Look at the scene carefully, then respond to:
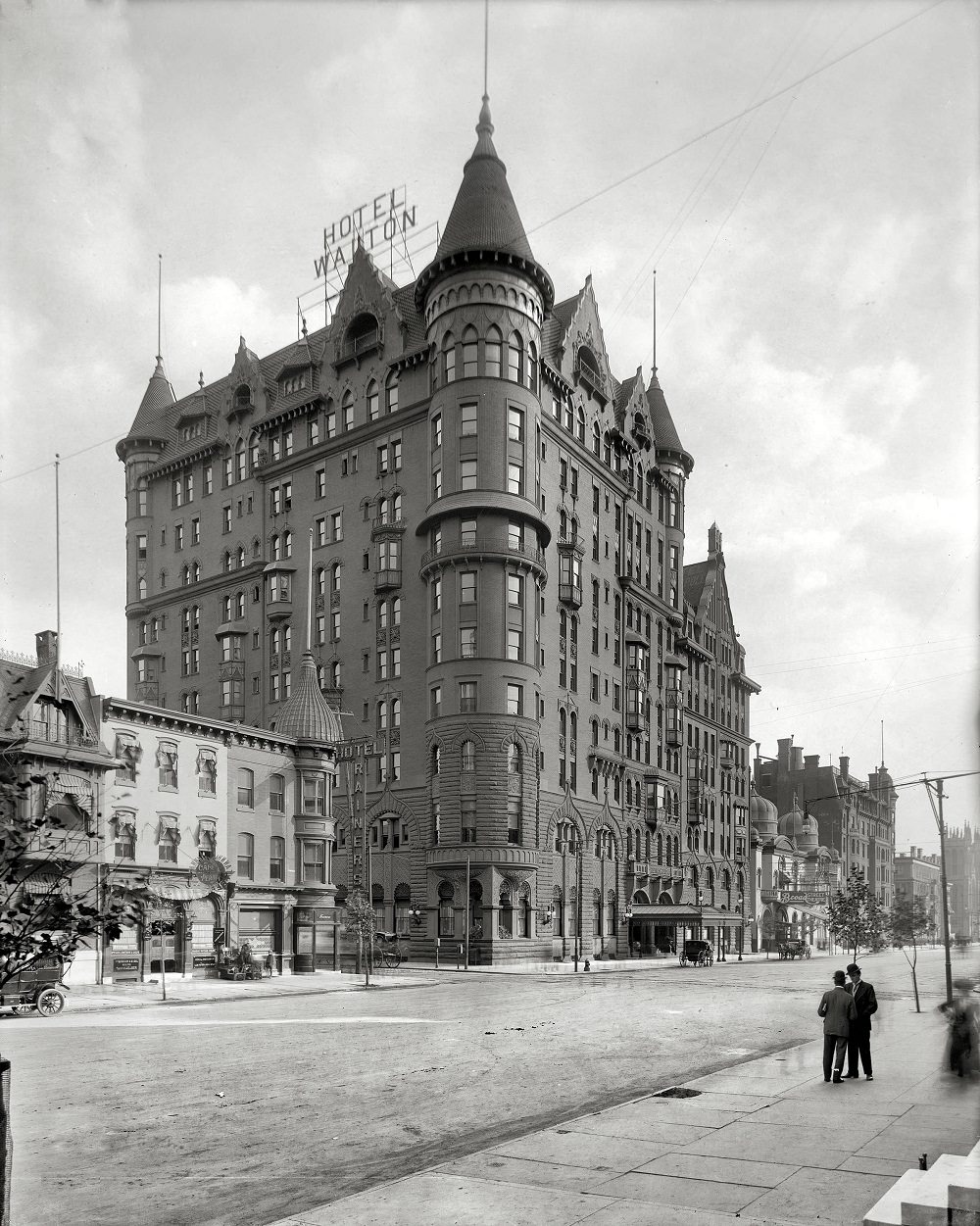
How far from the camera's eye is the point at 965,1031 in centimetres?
586

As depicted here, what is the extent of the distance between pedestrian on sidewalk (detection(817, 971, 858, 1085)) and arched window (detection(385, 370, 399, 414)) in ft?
211

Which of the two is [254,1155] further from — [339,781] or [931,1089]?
[339,781]

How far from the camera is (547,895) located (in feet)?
236

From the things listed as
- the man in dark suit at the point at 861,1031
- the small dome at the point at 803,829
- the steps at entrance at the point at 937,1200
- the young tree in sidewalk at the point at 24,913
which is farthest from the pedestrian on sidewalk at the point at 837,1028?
the small dome at the point at 803,829

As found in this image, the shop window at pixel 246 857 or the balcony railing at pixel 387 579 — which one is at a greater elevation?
the balcony railing at pixel 387 579

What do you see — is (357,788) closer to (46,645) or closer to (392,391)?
(392,391)

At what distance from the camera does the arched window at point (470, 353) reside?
7162 centimetres

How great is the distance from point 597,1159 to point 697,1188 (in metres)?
1.65

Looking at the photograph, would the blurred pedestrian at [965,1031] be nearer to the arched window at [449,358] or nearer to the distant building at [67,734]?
the distant building at [67,734]

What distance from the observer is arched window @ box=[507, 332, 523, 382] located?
72.3 m

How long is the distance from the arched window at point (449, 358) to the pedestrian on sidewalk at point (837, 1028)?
5746cm

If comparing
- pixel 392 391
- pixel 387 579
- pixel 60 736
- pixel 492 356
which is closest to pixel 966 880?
pixel 60 736

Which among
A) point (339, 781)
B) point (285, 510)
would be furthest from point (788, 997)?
point (285, 510)

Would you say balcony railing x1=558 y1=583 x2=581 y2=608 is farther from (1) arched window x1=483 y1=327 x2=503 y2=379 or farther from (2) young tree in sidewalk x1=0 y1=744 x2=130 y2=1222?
(2) young tree in sidewalk x1=0 y1=744 x2=130 y2=1222
